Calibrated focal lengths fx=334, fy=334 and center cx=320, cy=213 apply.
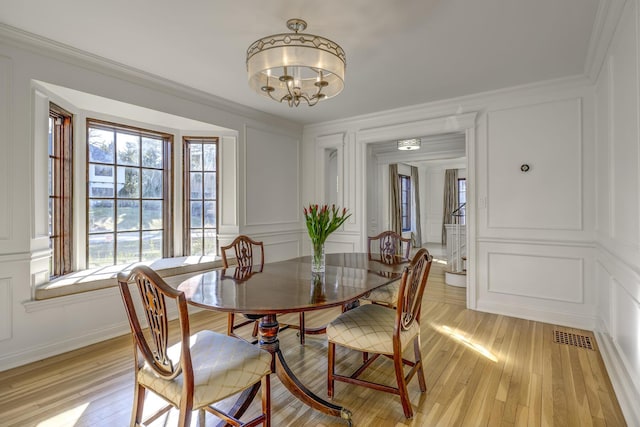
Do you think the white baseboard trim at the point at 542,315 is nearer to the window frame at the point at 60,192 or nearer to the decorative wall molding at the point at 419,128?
the decorative wall molding at the point at 419,128

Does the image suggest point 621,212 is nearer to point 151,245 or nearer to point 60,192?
point 151,245

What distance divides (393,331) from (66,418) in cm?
197

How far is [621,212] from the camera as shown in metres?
2.28

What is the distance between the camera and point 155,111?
3486 mm

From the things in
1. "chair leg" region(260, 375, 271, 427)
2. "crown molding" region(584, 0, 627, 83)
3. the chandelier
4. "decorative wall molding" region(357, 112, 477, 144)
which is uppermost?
"crown molding" region(584, 0, 627, 83)

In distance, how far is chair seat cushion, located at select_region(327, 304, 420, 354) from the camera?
6.51 ft

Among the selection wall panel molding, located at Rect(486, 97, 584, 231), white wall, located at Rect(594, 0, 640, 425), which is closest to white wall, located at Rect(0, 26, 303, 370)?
wall panel molding, located at Rect(486, 97, 584, 231)

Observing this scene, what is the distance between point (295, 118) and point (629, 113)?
12.4ft

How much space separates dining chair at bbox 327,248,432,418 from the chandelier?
130cm

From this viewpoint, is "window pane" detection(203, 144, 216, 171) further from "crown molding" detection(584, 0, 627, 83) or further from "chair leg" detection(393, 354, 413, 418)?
"crown molding" detection(584, 0, 627, 83)

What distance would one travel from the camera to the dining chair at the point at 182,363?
4.50 feet

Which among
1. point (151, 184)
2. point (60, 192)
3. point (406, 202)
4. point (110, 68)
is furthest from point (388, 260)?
point (406, 202)

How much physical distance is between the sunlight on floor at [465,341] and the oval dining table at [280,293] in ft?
3.61

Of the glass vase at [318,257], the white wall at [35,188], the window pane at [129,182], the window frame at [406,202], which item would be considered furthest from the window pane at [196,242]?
the window frame at [406,202]
